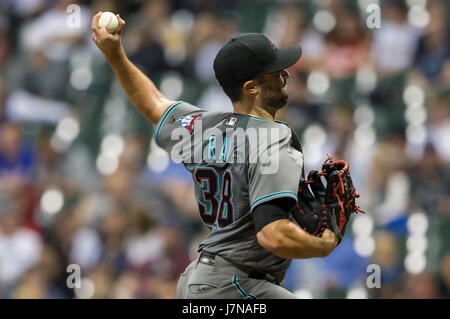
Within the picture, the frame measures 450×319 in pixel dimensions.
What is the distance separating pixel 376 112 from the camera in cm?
648

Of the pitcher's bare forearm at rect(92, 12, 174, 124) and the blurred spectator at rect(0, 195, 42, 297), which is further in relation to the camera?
the blurred spectator at rect(0, 195, 42, 297)

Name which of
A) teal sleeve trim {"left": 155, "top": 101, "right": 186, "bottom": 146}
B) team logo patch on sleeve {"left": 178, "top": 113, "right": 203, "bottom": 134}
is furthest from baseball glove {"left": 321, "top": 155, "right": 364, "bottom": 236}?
teal sleeve trim {"left": 155, "top": 101, "right": 186, "bottom": 146}

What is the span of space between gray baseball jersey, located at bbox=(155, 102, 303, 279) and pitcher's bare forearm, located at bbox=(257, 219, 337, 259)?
0.37 feet

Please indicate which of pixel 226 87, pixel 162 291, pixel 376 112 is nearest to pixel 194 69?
pixel 376 112

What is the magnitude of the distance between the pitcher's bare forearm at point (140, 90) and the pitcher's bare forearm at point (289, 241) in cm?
95

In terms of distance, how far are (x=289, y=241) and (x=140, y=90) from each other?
3.82 feet

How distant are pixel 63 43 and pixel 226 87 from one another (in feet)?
16.0

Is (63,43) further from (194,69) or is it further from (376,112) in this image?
(376,112)

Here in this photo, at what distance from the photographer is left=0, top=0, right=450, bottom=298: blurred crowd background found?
553cm

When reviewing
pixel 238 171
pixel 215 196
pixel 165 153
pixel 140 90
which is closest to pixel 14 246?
pixel 165 153

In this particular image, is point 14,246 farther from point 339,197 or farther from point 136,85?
point 339,197

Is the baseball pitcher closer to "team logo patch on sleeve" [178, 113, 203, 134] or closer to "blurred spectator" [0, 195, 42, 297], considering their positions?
"team logo patch on sleeve" [178, 113, 203, 134]

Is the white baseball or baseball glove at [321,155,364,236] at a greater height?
the white baseball
